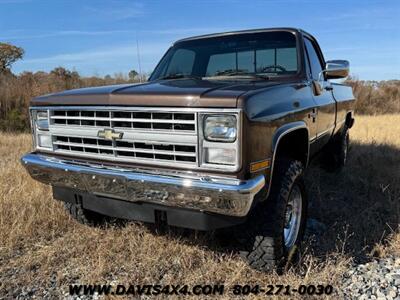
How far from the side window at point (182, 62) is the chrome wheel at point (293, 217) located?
1654mm

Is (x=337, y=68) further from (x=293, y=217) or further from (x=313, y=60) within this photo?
(x=293, y=217)

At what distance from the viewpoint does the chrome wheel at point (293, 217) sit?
10.3 ft

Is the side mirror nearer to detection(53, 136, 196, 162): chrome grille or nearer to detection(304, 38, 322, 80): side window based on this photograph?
detection(304, 38, 322, 80): side window

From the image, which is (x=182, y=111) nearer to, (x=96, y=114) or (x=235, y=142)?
(x=235, y=142)

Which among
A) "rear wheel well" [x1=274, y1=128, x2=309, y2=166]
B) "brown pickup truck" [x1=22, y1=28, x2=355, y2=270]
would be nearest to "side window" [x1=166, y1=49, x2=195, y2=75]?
"brown pickup truck" [x1=22, y1=28, x2=355, y2=270]

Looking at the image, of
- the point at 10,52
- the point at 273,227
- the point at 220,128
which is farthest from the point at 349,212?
the point at 10,52

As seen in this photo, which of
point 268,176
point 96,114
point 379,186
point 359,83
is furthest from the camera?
point 359,83

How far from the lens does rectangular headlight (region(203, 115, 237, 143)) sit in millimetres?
2330

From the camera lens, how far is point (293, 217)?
3256 millimetres

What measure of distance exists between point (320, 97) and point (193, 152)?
2.16 m

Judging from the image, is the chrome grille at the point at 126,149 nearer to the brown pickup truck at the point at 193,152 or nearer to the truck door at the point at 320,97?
the brown pickup truck at the point at 193,152

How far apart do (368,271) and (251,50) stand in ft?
7.29

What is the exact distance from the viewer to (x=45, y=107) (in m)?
3.11

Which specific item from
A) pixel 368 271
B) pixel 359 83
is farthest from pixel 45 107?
pixel 359 83
